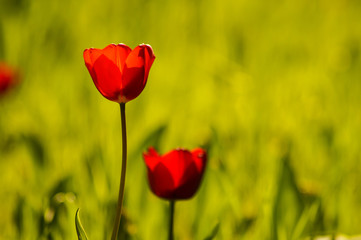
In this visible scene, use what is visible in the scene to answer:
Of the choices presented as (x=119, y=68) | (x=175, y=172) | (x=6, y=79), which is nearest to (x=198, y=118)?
(x=6, y=79)

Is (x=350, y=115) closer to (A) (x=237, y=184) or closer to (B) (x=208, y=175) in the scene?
(A) (x=237, y=184)

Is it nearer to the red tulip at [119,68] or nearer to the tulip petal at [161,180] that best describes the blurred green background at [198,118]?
the tulip petal at [161,180]

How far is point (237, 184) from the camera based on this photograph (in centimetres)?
146

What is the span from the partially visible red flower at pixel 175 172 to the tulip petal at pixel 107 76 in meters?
0.16

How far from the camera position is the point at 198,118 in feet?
6.37

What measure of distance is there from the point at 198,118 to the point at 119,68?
1182 mm

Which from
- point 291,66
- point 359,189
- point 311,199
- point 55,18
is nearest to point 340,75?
point 291,66

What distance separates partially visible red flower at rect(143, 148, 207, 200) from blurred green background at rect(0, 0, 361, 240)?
165 millimetres

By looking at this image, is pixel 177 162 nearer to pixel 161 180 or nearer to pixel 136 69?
pixel 161 180

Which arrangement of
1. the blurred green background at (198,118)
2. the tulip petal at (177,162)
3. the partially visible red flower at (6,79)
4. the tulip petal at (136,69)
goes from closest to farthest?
the tulip petal at (136,69) → the tulip petal at (177,162) → the blurred green background at (198,118) → the partially visible red flower at (6,79)

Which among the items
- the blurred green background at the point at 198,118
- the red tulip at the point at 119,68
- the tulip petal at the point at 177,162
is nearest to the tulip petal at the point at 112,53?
the red tulip at the point at 119,68

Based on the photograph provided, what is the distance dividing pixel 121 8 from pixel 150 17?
19 cm

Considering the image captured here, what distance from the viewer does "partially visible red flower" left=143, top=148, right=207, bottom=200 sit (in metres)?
0.88

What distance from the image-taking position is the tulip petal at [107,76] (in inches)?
29.5
